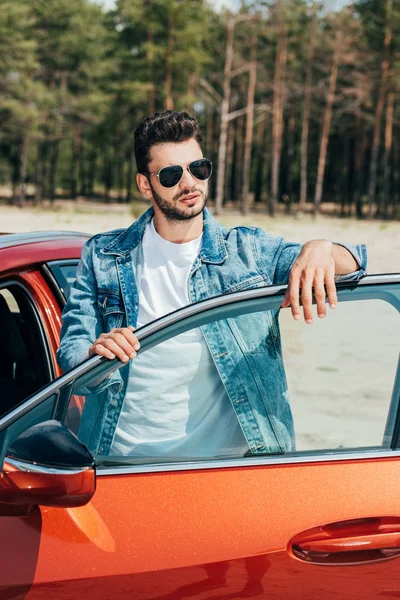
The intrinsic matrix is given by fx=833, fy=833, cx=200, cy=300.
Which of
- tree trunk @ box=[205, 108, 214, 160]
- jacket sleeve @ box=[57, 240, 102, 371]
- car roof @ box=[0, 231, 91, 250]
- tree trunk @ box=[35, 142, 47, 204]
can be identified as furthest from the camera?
tree trunk @ box=[205, 108, 214, 160]

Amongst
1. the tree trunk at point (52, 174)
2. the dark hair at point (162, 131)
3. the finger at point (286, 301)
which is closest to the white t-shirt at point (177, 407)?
the finger at point (286, 301)

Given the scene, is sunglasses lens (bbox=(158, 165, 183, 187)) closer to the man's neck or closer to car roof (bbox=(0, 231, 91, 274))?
the man's neck

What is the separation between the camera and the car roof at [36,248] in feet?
10.6

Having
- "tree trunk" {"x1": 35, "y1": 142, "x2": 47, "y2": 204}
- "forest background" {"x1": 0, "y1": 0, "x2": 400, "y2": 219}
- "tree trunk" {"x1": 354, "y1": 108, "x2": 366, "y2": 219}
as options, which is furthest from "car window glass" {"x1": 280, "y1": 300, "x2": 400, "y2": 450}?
"tree trunk" {"x1": 354, "y1": 108, "x2": 366, "y2": 219}

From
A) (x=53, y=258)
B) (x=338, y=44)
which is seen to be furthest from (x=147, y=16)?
(x=53, y=258)

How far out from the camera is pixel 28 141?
62.5m

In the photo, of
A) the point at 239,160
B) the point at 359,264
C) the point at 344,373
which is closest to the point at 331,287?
the point at 359,264

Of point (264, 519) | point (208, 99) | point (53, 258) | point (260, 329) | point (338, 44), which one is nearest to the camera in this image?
point (264, 519)

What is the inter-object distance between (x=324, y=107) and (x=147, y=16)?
15.0 m

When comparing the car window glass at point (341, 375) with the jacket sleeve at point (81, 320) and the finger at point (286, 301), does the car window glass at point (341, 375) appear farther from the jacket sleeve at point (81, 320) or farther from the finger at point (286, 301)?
the jacket sleeve at point (81, 320)

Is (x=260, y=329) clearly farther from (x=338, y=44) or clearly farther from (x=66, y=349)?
(x=338, y=44)

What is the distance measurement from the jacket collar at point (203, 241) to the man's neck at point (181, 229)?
3 cm

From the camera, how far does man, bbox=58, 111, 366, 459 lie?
84.5 inches

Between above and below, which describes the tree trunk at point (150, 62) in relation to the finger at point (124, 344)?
above
